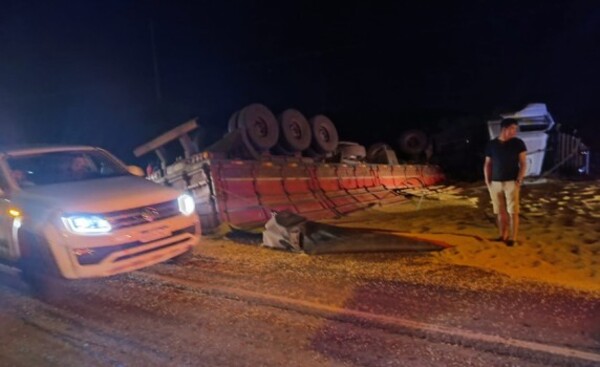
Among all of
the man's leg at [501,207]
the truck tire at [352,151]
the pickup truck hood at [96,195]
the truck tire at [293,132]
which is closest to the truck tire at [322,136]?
the truck tire at [293,132]

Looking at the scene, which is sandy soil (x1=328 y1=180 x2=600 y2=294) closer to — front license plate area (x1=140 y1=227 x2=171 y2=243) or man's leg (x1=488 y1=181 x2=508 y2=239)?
man's leg (x1=488 y1=181 x2=508 y2=239)

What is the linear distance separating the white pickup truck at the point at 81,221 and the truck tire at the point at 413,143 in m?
16.9

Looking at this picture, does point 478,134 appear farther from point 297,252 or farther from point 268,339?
point 268,339

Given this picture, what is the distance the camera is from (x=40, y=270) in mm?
5375

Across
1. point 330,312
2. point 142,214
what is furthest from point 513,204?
point 142,214

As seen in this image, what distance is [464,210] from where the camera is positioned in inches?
407

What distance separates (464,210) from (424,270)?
4.98 metres

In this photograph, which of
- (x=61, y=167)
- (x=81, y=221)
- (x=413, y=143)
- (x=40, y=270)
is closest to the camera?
(x=81, y=221)

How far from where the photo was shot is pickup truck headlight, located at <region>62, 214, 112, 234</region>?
5070 mm

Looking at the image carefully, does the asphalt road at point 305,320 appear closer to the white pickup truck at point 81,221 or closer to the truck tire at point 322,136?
the white pickup truck at point 81,221

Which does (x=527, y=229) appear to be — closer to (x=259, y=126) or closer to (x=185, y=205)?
(x=185, y=205)

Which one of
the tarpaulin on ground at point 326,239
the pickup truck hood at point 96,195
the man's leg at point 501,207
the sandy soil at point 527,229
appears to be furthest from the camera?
the man's leg at point 501,207

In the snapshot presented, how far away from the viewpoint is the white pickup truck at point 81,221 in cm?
508

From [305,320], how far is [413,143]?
18516mm
